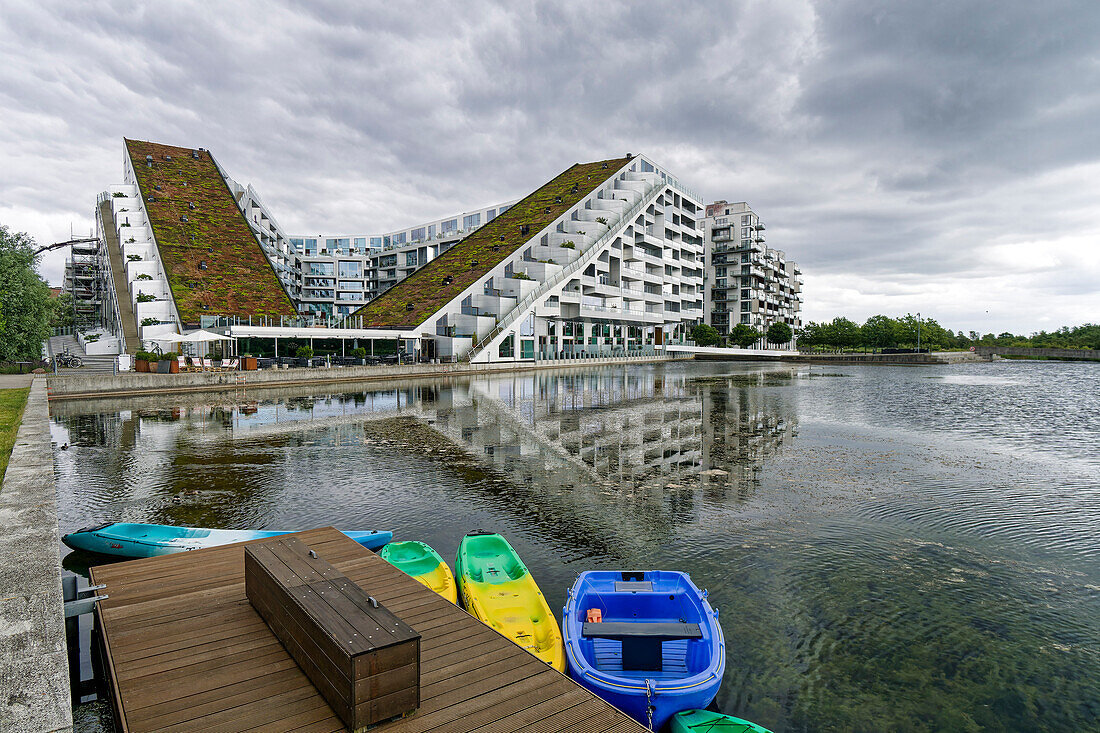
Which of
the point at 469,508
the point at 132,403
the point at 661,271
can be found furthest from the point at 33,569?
the point at 661,271

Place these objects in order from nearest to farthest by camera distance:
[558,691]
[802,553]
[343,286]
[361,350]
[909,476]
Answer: [558,691], [802,553], [909,476], [361,350], [343,286]

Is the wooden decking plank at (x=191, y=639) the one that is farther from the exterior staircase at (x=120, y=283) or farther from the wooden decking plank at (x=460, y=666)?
the exterior staircase at (x=120, y=283)

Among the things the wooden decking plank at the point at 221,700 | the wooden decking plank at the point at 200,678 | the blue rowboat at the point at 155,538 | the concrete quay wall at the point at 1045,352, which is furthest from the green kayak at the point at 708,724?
the concrete quay wall at the point at 1045,352

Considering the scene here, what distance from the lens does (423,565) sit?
25.7 ft

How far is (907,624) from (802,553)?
2248 mm

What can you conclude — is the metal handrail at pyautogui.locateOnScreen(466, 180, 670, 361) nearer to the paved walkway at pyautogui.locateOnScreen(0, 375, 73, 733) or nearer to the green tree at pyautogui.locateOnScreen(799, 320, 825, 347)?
the paved walkway at pyautogui.locateOnScreen(0, 375, 73, 733)

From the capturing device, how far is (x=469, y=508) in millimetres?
11906

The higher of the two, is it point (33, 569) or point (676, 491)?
point (33, 569)

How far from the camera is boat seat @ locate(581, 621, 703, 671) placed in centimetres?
578

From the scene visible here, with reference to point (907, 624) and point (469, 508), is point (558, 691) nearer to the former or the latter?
point (907, 624)

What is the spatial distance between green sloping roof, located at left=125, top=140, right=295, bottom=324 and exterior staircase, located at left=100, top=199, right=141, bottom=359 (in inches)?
204

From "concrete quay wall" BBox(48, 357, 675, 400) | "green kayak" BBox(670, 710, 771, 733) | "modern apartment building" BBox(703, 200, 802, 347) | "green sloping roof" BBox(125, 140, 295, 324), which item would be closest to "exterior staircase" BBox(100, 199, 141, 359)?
"green sloping roof" BBox(125, 140, 295, 324)

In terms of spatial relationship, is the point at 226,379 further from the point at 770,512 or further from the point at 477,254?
the point at 477,254

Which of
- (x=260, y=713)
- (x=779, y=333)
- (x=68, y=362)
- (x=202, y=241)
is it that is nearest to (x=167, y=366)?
(x=68, y=362)
